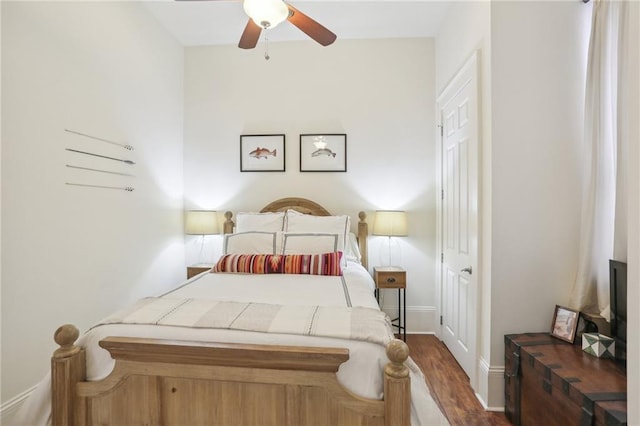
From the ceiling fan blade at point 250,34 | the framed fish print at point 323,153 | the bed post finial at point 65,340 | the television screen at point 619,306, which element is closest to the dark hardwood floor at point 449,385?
the television screen at point 619,306

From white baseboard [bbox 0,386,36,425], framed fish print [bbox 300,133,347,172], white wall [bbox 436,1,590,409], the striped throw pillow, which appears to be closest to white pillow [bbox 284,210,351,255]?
the striped throw pillow

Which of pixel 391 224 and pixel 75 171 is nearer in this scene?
pixel 75 171

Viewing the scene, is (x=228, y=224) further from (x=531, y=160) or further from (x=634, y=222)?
(x=634, y=222)

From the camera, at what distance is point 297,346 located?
1299mm

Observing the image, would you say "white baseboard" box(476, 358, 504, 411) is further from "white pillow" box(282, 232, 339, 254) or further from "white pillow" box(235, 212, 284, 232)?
"white pillow" box(235, 212, 284, 232)

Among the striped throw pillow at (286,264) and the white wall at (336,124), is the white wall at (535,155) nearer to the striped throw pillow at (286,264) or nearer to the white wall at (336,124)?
the striped throw pillow at (286,264)

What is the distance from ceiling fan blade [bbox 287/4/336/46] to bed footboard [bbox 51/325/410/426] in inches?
71.0

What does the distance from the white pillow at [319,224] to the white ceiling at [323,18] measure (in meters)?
1.88

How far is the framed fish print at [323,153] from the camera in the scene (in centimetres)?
344

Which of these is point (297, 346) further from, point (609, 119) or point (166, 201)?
point (166, 201)

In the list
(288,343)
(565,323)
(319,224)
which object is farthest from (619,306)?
(319,224)

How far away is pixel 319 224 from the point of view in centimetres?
301

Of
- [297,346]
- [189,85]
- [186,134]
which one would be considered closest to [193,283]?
[297,346]

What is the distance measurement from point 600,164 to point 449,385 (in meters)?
1.74
